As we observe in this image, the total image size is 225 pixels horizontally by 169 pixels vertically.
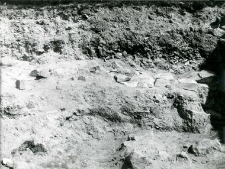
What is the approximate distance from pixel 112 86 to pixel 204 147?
3.54ft

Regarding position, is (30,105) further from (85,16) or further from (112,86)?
(85,16)

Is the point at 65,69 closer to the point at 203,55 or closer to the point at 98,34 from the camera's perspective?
the point at 98,34

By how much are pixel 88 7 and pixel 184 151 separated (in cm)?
203

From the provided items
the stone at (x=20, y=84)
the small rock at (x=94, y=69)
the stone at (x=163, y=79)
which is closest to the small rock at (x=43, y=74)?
the stone at (x=20, y=84)

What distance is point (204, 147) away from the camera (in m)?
3.17

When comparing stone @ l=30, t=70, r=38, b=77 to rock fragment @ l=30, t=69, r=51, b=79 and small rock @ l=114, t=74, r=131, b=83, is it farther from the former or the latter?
small rock @ l=114, t=74, r=131, b=83

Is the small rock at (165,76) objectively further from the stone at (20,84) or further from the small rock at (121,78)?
the stone at (20,84)

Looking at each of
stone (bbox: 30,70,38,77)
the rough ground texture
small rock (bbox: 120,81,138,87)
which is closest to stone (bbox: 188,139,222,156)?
the rough ground texture

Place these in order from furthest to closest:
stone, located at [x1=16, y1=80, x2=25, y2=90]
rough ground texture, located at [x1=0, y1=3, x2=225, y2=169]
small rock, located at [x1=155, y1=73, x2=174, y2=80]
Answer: small rock, located at [x1=155, y1=73, x2=174, y2=80] → stone, located at [x1=16, y1=80, x2=25, y2=90] → rough ground texture, located at [x1=0, y1=3, x2=225, y2=169]

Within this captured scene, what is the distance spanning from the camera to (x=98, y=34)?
14.1 feet

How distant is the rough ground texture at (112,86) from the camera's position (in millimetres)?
3160

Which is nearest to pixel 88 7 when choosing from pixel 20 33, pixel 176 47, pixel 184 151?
pixel 20 33

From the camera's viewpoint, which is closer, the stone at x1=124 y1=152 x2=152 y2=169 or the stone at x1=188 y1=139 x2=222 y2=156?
the stone at x1=124 y1=152 x2=152 y2=169

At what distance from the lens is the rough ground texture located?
316 cm
